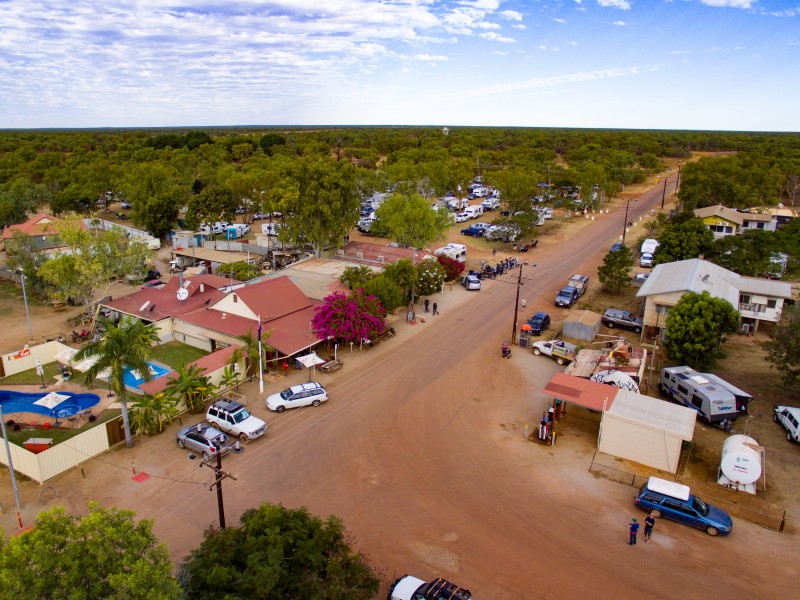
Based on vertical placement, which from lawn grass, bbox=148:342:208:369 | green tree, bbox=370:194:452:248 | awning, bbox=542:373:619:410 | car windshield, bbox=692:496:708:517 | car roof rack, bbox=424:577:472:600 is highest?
green tree, bbox=370:194:452:248

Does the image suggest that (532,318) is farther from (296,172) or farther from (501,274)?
(296,172)

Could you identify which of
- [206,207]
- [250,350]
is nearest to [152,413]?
[250,350]

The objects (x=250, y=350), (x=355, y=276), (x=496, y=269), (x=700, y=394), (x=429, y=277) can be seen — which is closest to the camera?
(x=700, y=394)

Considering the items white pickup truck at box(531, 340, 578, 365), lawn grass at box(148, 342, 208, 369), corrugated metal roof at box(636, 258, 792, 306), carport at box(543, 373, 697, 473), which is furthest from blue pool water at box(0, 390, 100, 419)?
corrugated metal roof at box(636, 258, 792, 306)

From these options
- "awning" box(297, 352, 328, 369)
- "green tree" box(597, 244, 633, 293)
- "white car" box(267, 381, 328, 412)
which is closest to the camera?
"white car" box(267, 381, 328, 412)

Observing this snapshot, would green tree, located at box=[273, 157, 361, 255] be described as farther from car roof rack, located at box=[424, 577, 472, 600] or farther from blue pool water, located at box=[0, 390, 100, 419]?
car roof rack, located at box=[424, 577, 472, 600]

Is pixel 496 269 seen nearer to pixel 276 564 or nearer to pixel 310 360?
pixel 310 360

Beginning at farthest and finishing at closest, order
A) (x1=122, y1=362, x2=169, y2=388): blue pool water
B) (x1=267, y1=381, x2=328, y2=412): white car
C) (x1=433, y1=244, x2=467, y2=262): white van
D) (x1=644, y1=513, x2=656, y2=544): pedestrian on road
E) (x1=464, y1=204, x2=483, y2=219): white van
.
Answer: (x1=464, y1=204, x2=483, y2=219): white van, (x1=433, y1=244, x2=467, y2=262): white van, (x1=122, y1=362, x2=169, y2=388): blue pool water, (x1=267, y1=381, x2=328, y2=412): white car, (x1=644, y1=513, x2=656, y2=544): pedestrian on road
